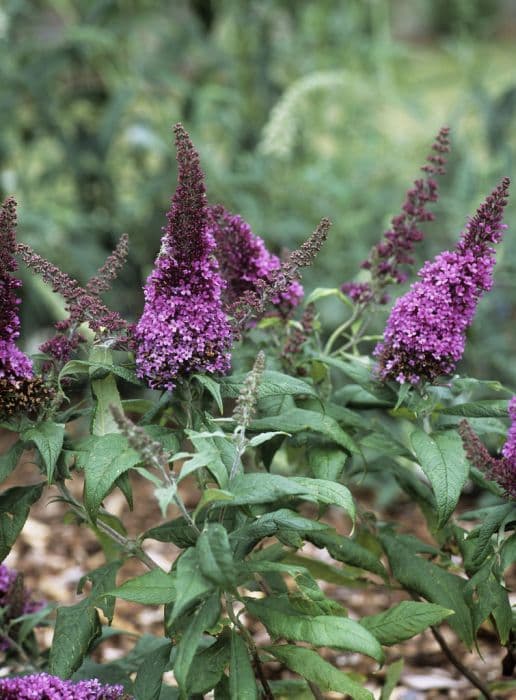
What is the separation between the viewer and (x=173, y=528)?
185 centimetres

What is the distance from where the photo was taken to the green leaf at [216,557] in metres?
1.53

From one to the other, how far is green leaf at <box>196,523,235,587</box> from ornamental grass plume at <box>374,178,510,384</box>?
1.95 feet

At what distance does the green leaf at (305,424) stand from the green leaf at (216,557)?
349 millimetres

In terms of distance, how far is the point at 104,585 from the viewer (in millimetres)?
2006

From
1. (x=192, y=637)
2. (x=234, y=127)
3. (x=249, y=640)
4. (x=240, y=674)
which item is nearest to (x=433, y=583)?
(x=249, y=640)

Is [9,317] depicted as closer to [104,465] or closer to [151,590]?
[104,465]

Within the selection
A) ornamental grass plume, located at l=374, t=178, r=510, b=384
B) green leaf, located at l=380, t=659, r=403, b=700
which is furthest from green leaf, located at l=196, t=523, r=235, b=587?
green leaf, located at l=380, t=659, r=403, b=700

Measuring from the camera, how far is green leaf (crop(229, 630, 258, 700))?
67.7 inches

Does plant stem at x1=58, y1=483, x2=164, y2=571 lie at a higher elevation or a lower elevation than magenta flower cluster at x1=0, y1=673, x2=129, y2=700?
higher

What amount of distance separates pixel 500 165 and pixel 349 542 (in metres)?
2.63

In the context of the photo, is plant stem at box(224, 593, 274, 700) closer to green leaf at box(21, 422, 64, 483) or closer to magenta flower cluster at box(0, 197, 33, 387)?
green leaf at box(21, 422, 64, 483)

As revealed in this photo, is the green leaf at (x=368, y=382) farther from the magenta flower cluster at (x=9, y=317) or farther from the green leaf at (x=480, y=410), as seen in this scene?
the magenta flower cluster at (x=9, y=317)

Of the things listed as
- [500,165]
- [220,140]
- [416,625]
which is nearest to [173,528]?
[416,625]

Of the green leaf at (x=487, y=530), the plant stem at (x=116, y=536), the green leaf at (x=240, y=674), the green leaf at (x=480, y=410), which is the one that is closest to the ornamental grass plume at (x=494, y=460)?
the green leaf at (x=487, y=530)
